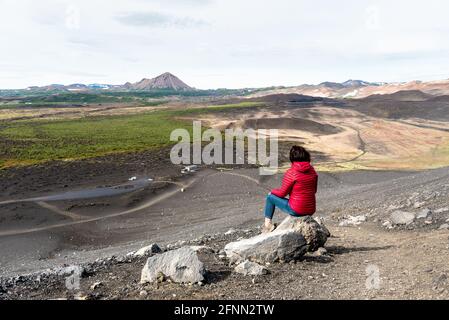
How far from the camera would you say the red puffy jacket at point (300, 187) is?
36.2ft

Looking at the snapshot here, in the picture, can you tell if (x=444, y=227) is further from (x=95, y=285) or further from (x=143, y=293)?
(x=95, y=285)

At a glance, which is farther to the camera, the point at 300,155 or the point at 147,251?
the point at 147,251

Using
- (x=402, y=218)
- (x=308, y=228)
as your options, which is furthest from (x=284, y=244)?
(x=402, y=218)

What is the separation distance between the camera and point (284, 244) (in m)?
11.3

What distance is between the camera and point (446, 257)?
1083 centimetres

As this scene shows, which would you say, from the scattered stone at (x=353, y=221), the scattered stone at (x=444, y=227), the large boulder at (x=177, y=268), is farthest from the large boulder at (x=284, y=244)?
the scattered stone at (x=353, y=221)

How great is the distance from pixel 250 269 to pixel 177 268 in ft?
6.14

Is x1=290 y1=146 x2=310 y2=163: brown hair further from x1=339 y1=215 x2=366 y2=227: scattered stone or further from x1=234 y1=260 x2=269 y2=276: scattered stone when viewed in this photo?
x1=339 y1=215 x2=366 y2=227: scattered stone

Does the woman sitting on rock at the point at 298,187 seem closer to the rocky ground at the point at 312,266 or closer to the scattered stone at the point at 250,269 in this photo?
the rocky ground at the point at 312,266

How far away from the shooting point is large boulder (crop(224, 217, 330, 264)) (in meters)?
11.3

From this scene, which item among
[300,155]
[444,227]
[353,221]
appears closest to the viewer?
[300,155]

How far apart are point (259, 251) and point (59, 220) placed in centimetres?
2562
